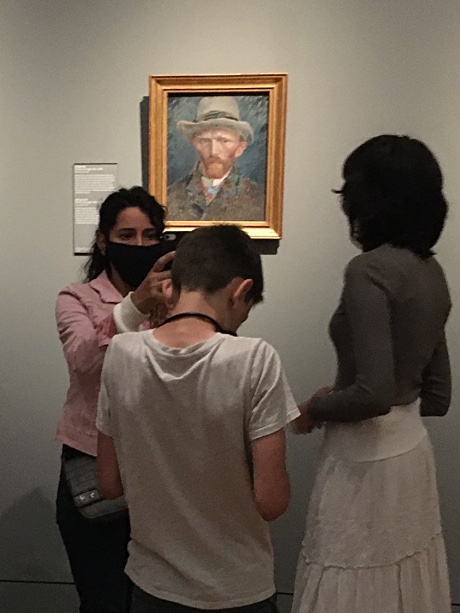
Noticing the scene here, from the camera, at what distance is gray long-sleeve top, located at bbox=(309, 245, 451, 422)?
1.10 metres

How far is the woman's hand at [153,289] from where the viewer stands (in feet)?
4.01

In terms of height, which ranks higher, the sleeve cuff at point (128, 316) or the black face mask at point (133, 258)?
the black face mask at point (133, 258)

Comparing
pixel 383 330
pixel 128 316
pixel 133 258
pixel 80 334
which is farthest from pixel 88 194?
pixel 383 330

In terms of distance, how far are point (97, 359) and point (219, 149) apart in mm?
741

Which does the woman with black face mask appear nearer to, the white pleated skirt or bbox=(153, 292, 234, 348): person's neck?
bbox=(153, 292, 234, 348): person's neck

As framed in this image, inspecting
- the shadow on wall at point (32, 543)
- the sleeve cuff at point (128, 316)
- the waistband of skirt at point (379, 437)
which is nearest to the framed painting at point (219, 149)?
the sleeve cuff at point (128, 316)

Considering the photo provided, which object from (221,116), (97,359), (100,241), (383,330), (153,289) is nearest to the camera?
(383,330)

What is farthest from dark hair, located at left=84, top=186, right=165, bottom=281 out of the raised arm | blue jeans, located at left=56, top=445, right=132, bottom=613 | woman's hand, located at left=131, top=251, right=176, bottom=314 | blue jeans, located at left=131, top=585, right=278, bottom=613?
blue jeans, located at left=131, top=585, right=278, bottom=613

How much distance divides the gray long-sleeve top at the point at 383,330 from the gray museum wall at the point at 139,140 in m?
0.61

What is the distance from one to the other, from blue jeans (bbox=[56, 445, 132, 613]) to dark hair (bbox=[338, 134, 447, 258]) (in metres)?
0.82

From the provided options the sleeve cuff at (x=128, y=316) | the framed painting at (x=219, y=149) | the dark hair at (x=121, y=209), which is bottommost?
the sleeve cuff at (x=128, y=316)

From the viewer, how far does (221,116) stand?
1786mm

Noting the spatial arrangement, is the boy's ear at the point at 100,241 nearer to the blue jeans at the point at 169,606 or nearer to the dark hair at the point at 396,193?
the dark hair at the point at 396,193

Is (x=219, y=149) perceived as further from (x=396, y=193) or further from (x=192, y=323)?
(x=192, y=323)
